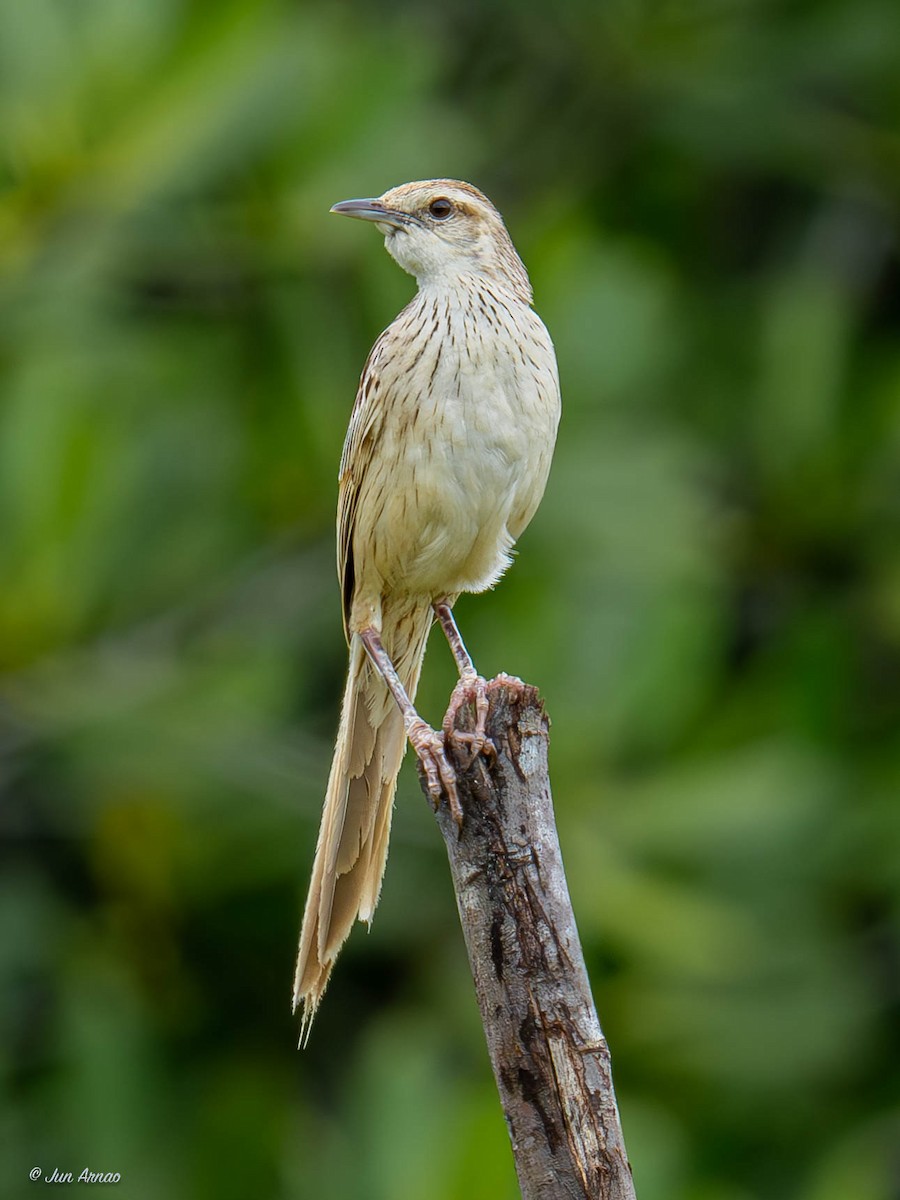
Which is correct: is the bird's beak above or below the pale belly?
above

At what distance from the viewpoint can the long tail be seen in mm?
5293

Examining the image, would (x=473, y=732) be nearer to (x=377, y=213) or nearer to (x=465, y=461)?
(x=465, y=461)

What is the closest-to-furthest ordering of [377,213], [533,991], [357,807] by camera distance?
[533,991] → [357,807] → [377,213]

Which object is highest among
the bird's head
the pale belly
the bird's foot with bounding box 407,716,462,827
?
the bird's head

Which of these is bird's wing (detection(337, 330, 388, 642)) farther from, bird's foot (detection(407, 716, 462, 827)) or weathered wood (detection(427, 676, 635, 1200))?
weathered wood (detection(427, 676, 635, 1200))

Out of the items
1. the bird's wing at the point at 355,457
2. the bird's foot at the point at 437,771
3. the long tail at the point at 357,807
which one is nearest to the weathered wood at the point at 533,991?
the bird's foot at the point at 437,771

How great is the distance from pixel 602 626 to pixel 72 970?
2531 millimetres

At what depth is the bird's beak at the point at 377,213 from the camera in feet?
20.6

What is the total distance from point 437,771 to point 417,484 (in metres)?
1.30

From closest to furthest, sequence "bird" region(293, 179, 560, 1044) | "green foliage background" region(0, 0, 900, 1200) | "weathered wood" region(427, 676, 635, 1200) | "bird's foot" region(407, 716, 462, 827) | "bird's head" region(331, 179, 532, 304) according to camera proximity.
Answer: "weathered wood" region(427, 676, 635, 1200) → "bird's foot" region(407, 716, 462, 827) → "bird" region(293, 179, 560, 1044) → "bird's head" region(331, 179, 532, 304) → "green foliage background" region(0, 0, 900, 1200)

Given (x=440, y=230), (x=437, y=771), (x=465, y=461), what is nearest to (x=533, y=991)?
(x=437, y=771)

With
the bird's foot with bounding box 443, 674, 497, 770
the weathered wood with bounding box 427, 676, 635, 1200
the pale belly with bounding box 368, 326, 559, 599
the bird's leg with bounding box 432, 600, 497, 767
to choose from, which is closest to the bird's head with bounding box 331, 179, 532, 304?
the pale belly with bounding box 368, 326, 559, 599

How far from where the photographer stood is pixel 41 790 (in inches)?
302

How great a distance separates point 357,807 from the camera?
5.82 meters
